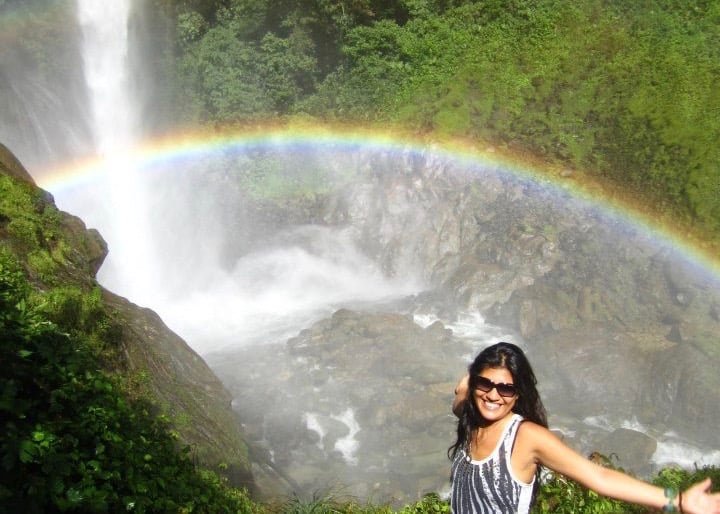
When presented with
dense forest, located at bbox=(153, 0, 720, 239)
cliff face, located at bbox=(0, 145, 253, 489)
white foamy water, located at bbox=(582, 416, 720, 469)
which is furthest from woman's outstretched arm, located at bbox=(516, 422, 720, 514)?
dense forest, located at bbox=(153, 0, 720, 239)

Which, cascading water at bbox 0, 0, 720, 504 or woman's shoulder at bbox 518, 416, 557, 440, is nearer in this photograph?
woman's shoulder at bbox 518, 416, 557, 440

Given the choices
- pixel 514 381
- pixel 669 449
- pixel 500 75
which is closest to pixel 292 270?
pixel 500 75

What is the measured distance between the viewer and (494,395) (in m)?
2.26

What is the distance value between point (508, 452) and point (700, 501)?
0.64m

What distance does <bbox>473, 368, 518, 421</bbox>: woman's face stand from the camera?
7.36 ft

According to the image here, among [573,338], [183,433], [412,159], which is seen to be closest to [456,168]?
[412,159]

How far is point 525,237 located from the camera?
51.3ft

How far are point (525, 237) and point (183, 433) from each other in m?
12.1

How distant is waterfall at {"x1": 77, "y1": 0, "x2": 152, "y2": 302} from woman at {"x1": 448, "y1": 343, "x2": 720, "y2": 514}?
1866 cm

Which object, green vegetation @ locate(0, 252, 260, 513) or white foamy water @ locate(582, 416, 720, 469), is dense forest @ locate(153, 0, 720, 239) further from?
green vegetation @ locate(0, 252, 260, 513)

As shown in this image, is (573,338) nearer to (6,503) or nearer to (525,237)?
→ (525,237)

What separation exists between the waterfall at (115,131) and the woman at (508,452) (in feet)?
61.2

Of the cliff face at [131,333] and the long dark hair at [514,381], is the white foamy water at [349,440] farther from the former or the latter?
the long dark hair at [514,381]

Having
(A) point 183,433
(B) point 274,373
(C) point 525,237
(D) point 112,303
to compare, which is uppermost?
(C) point 525,237
